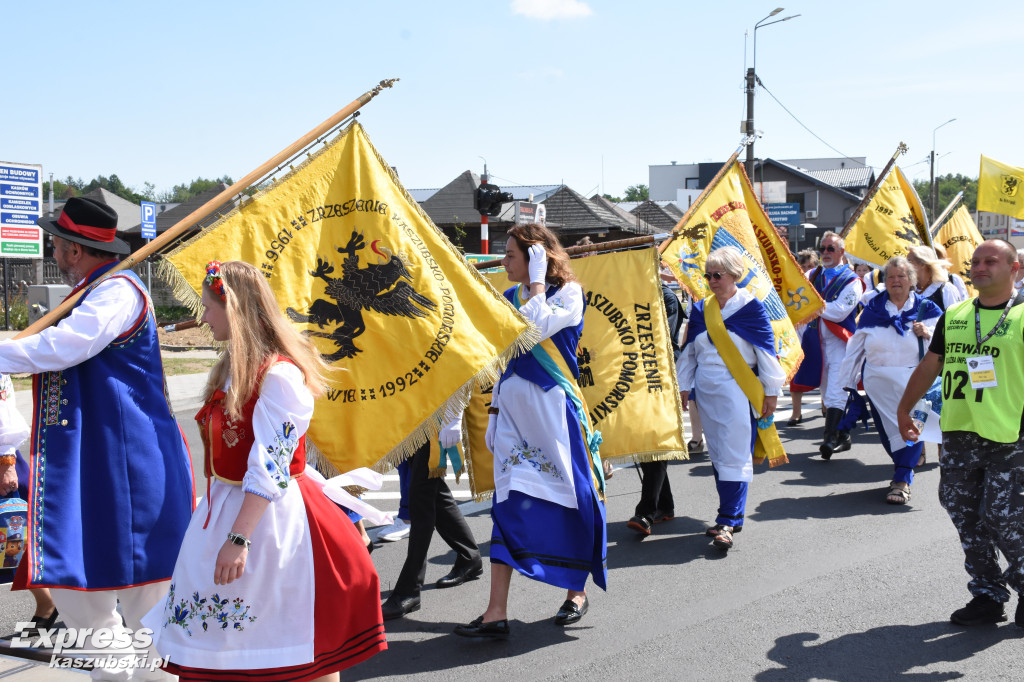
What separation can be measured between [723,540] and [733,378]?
1051mm

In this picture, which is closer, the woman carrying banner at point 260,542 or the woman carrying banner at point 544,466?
the woman carrying banner at point 260,542

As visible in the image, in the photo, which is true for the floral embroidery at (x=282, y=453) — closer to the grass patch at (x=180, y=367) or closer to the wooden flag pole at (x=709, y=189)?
the wooden flag pole at (x=709, y=189)

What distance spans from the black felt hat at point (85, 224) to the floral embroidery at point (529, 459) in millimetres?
1951

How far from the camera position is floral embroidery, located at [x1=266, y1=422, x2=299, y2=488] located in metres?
2.75

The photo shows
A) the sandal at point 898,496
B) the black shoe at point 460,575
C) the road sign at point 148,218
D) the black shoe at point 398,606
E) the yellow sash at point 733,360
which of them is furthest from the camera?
the road sign at point 148,218

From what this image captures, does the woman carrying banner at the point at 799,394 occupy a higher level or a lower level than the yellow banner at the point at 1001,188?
lower

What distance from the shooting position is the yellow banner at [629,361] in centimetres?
569

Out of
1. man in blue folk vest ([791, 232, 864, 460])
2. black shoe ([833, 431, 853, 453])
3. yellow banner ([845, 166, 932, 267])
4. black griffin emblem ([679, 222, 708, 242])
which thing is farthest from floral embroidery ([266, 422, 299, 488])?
yellow banner ([845, 166, 932, 267])

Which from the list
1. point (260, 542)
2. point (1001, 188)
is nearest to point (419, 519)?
point (260, 542)

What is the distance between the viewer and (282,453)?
2781 mm

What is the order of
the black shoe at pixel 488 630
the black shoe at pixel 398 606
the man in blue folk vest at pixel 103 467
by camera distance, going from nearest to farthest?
the man in blue folk vest at pixel 103 467, the black shoe at pixel 488 630, the black shoe at pixel 398 606

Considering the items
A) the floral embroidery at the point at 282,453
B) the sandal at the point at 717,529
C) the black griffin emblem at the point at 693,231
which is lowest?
the sandal at the point at 717,529

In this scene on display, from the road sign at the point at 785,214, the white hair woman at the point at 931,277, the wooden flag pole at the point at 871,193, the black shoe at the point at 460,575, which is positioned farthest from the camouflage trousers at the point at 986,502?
the road sign at the point at 785,214

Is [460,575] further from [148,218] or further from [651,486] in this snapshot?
[148,218]
